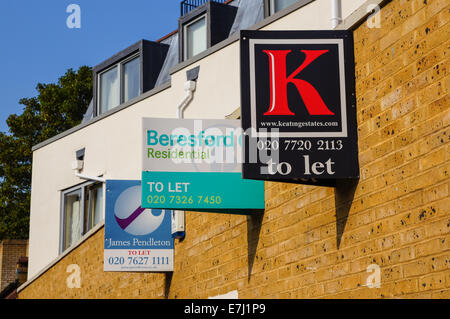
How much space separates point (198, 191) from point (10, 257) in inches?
751

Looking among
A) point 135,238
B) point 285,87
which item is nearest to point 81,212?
point 135,238

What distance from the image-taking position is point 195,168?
10.2 metres

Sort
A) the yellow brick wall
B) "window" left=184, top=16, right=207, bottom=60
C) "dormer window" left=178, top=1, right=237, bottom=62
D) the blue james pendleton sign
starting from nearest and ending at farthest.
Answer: the yellow brick wall, the blue james pendleton sign, "dormer window" left=178, top=1, right=237, bottom=62, "window" left=184, top=16, right=207, bottom=60

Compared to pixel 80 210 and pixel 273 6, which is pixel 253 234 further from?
pixel 80 210

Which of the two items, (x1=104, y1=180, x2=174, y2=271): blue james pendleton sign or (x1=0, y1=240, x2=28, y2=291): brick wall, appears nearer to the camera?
(x1=104, y1=180, x2=174, y2=271): blue james pendleton sign

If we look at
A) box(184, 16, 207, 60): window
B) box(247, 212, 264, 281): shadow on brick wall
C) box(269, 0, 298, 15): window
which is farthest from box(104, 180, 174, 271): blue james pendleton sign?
box(184, 16, 207, 60): window

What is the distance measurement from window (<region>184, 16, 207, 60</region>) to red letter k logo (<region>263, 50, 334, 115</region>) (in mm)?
10532

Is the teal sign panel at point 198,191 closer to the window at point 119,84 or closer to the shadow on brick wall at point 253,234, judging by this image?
the shadow on brick wall at point 253,234

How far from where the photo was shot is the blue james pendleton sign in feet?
44.2

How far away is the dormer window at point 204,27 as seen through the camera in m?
Answer: 18.4

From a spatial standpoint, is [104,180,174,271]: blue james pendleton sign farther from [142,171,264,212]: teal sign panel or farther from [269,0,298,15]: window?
[269,0,298,15]: window

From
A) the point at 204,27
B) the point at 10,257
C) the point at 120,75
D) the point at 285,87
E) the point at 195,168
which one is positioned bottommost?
the point at 195,168

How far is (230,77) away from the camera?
49.0ft

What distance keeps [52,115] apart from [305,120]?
31917 millimetres
